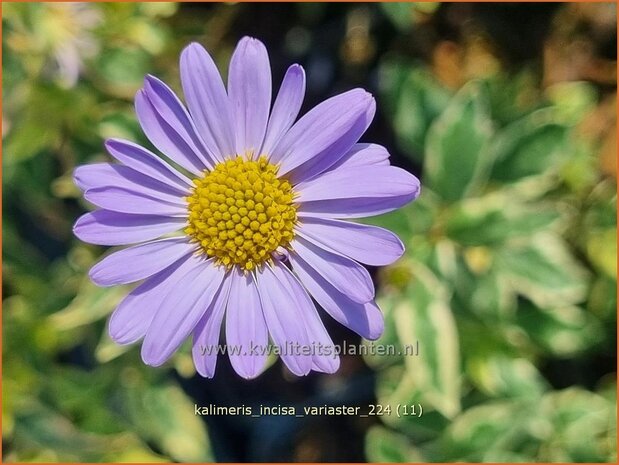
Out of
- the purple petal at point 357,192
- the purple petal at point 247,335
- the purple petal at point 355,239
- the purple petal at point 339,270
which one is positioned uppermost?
the purple petal at point 357,192

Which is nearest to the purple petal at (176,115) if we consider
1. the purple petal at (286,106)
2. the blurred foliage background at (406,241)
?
the purple petal at (286,106)

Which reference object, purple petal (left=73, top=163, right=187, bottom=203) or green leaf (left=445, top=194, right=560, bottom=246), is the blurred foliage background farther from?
purple petal (left=73, top=163, right=187, bottom=203)

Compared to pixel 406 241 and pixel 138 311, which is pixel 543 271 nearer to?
pixel 406 241

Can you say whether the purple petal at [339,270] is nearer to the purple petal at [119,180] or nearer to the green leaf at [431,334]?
the purple petal at [119,180]

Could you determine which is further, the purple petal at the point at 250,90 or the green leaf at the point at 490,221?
the green leaf at the point at 490,221

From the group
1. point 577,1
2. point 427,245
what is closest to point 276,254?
point 427,245

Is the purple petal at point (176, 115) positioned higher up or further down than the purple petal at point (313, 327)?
higher up

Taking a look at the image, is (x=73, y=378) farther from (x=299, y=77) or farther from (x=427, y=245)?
(x=299, y=77)
